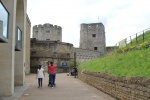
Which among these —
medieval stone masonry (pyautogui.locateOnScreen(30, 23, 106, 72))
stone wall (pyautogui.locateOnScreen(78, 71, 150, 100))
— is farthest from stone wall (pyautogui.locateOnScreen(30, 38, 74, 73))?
stone wall (pyautogui.locateOnScreen(78, 71, 150, 100))

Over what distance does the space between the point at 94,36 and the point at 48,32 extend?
16.0m

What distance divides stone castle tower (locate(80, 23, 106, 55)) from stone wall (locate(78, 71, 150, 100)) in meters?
54.5

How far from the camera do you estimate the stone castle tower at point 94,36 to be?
69.1 metres

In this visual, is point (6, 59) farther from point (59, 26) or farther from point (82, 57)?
point (59, 26)

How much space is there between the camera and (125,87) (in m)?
10.1

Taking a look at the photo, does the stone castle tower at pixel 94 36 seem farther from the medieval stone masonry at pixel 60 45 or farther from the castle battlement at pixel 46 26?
the castle battlement at pixel 46 26

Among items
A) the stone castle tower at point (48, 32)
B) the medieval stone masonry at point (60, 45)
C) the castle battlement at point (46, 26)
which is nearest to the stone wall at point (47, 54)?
the medieval stone masonry at point (60, 45)

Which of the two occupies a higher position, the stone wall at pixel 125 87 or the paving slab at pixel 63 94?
the stone wall at pixel 125 87

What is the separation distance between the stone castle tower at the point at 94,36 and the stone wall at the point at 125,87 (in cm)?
5454

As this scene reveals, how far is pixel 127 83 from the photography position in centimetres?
989

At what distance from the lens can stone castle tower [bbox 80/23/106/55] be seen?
6912 cm

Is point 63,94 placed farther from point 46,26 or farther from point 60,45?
point 46,26

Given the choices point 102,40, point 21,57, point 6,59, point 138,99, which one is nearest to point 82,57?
point 102,40

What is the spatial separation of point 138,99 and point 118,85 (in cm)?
223
